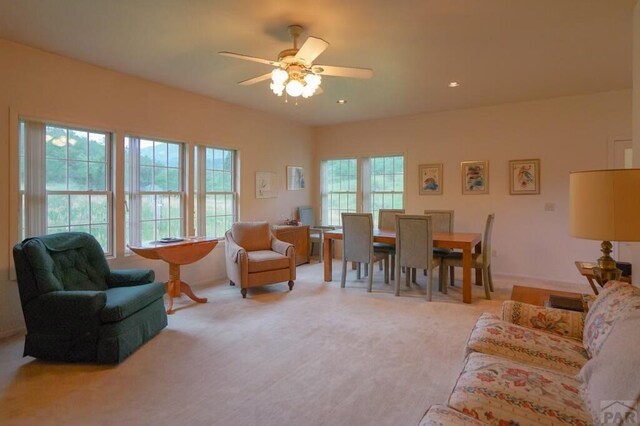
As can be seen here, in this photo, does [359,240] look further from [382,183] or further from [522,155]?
[522,155]

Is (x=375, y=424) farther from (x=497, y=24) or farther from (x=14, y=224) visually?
(x=14, y=224)

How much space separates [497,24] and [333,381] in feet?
9.65

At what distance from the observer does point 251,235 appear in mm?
4809

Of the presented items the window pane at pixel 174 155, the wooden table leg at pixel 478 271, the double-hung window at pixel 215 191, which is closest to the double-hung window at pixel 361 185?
the wooden table leg at pixel 478 271

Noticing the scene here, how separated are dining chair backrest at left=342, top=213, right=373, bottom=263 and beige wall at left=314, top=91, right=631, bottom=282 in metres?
1.82

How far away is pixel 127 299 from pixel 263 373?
1228mm

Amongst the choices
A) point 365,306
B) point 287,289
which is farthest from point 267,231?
point 365,306

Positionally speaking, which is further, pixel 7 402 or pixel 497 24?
pixel 497 24

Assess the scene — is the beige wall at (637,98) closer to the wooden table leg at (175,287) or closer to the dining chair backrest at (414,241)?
the dining chair backrest at (414,241)

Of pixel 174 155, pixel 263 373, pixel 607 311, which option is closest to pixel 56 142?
pixel 174 155

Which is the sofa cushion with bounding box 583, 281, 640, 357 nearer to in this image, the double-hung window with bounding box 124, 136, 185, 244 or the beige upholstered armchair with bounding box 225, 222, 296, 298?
the beige upholstered armchair with bounding box 225, 222, 296, 298

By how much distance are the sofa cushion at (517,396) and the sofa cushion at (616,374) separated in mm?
62

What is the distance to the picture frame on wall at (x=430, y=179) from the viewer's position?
18.7ft

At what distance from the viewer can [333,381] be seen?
7.48 ft
